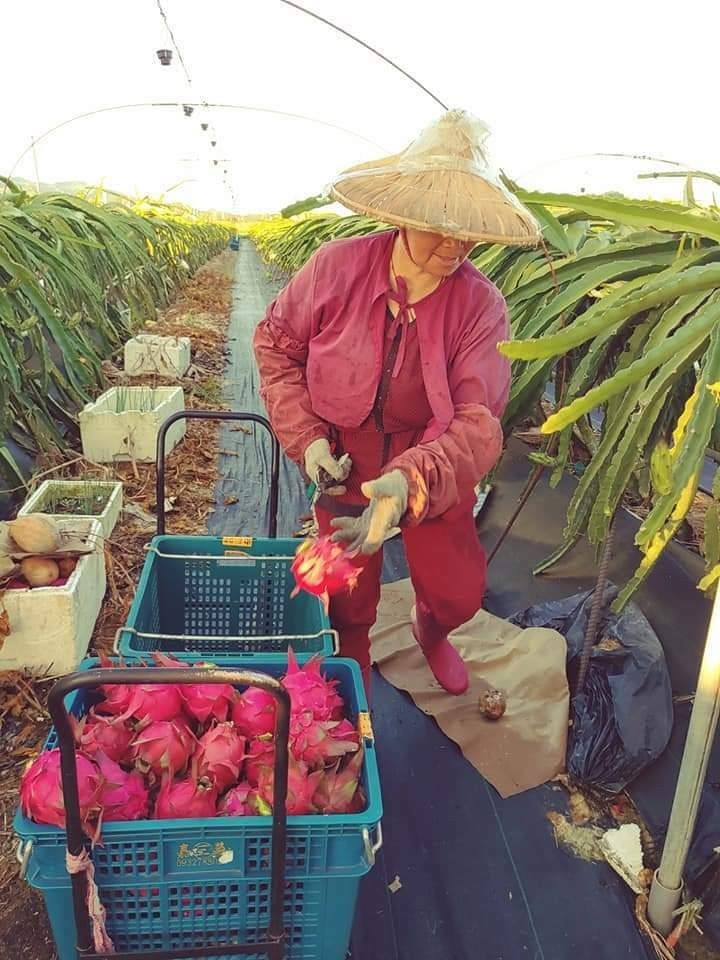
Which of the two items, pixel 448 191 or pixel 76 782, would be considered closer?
pixel 76 782

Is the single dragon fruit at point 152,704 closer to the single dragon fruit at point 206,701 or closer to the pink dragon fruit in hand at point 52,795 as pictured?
the single dragon fruit at point 206,701

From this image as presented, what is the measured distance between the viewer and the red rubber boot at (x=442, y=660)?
6.55 ft

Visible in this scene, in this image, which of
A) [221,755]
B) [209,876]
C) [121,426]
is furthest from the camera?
[121,426]

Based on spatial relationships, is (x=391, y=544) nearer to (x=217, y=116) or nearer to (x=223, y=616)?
(x=223, y=616)

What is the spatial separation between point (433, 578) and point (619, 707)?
0.56 m

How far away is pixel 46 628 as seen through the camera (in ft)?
6.13

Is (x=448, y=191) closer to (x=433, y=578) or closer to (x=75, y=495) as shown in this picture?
(x=433, y=578)

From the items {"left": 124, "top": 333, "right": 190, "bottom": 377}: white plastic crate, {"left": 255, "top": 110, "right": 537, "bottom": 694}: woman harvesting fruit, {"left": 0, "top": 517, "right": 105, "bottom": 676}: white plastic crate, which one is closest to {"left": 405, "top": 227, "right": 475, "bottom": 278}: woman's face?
{"left": 255, "top": 110, "right": 537, "bottom": 694}: woman harvesting fruit

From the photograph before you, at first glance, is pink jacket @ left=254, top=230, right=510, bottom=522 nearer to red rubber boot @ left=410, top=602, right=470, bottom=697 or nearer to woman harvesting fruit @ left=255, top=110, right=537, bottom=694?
woman harvesting fruit @ left=255, top=110, right=537, bottom=694

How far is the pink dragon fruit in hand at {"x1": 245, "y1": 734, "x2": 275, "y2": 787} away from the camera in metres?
1.14

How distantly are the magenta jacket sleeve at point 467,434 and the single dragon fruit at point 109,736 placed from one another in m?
0.61

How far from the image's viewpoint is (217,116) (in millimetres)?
20391

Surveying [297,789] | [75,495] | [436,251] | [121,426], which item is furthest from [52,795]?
[121,426]

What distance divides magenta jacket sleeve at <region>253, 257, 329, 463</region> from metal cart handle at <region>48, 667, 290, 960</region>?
77 cm
